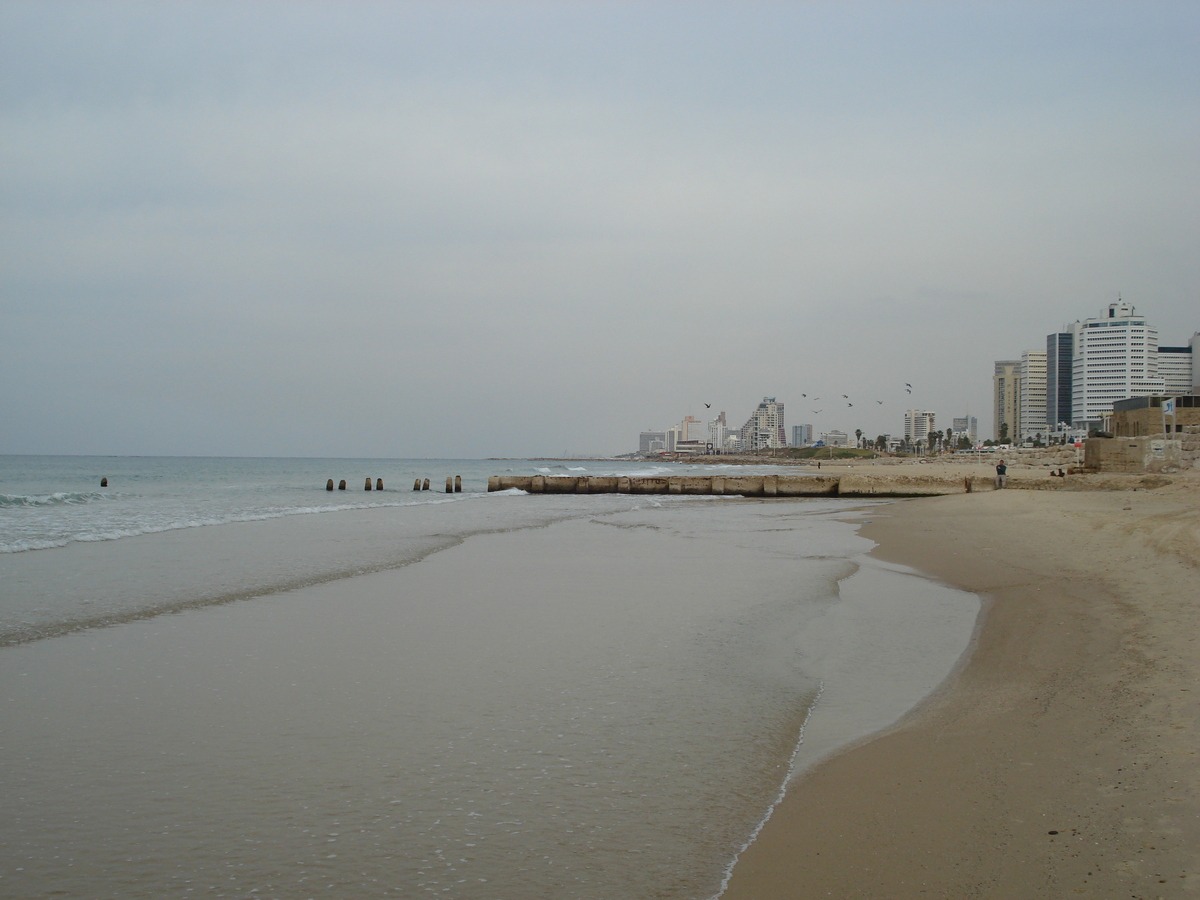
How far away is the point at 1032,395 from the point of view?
19050 cm

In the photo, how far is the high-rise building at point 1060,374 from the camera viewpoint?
173 metres

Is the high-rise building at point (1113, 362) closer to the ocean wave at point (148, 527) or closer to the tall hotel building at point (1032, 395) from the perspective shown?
the tall hotel building at point (1032, 395)

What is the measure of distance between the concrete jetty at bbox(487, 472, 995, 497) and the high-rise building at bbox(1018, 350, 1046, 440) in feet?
556

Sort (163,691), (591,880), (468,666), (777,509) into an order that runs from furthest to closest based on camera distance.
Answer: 1. (777,509)
2. (468,666)
3. (163,691)
4. (591,880)

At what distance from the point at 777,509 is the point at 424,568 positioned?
19.4 metres

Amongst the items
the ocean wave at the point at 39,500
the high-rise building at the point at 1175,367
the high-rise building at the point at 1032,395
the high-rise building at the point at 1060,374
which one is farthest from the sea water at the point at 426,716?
the high-rise building at the point at 1032,395

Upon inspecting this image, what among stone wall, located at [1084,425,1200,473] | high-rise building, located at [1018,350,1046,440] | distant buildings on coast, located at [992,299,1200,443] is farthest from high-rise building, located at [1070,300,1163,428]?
stone wall, located at [1084,425,1200,473]

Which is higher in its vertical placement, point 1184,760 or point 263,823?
point 1184,760

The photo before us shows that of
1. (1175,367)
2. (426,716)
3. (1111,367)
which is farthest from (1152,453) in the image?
(1175,367)

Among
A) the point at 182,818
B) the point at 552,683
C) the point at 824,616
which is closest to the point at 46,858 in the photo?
the point at 182,818

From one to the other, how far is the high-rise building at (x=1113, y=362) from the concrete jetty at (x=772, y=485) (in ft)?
435

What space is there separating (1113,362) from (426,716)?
7024 inches

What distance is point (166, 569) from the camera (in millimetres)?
11859

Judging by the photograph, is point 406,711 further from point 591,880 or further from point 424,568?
point 424,568
